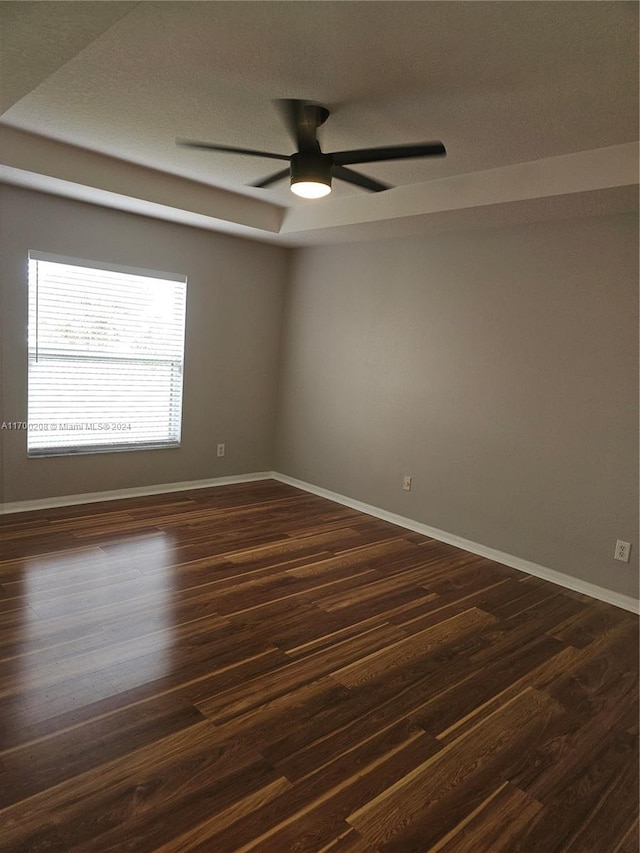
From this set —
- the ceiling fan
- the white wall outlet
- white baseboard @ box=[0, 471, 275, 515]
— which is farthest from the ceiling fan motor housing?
white baseboard @ box=[0, 471, 275, 515]

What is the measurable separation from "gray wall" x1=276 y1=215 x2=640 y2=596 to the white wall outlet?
4 cm

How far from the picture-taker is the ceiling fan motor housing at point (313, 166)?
2.61 m

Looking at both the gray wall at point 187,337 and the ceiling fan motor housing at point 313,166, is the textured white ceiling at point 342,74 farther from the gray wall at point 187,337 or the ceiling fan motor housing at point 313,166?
the gray wall at point 187,337

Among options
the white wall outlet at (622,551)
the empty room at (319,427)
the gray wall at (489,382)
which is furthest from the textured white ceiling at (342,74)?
the white wall outlet at (622,551)

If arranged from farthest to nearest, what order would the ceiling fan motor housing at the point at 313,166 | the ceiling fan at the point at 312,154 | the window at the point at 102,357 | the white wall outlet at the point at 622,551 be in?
the window at the point at 102,357
the white wall outlet at the point at 622,551
the ceiling fan motor housing at the point at 313,166
the ceiling fan at the point at 312,154

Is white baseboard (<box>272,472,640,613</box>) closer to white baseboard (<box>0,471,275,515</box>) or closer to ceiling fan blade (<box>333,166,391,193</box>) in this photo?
white baseboard (<box>0,471,275,515</box>)

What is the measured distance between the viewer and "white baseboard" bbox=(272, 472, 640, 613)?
135 inches

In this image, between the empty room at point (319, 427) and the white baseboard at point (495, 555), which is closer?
the empty room at point (319, 427)

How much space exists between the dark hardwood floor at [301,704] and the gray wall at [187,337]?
0.83 metres

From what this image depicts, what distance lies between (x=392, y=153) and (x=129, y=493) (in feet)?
12.0

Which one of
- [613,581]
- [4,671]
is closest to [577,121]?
[613,581]

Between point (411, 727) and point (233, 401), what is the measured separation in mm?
3828

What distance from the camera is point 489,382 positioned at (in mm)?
4047

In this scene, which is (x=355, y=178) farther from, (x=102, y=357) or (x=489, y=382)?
(x=102, y=357)
